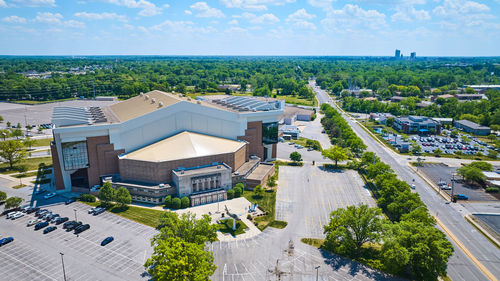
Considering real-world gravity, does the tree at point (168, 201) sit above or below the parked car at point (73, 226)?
above

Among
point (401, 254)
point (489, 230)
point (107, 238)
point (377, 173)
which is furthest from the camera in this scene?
point (377, 173)

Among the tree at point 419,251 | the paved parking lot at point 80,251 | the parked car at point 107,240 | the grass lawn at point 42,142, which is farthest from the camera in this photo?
the grass lawn at point 42,142

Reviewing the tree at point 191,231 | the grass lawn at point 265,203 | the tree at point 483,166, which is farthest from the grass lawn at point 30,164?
the tree at point 483,166

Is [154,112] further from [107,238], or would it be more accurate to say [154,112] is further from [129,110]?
[107,238]

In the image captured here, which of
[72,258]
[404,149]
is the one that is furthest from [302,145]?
[72,258]

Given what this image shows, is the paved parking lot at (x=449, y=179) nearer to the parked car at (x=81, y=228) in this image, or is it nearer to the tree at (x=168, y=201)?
the tree at (x=168, y=201)

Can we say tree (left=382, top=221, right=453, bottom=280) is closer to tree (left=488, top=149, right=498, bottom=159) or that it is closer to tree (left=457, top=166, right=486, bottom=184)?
tree (left=457, top=166, right=486, bottom=184)

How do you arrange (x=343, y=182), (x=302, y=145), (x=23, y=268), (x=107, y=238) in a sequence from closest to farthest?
(x=23, y=268), (x=107, y=238), (x=343, y=182), (x=302, y=145)
